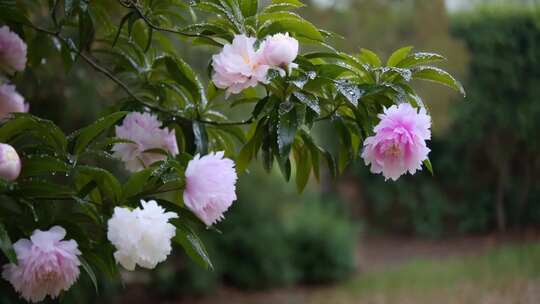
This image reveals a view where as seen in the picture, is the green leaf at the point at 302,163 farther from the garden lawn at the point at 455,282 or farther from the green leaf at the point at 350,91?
the garden lawn at the point at 455,282

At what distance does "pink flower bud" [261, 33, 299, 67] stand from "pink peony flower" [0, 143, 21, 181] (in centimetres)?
48

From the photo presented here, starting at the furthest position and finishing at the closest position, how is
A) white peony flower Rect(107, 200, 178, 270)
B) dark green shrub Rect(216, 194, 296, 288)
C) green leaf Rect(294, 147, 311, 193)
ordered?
dark green shrub Rect(216, 194, 296, 288), green leaf Rect(294, 147, 311, 193), white peony flower Rect(107, 200, 178, 270)

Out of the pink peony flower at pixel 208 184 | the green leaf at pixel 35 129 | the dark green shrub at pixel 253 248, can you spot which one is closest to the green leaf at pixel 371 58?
the pink peony flower at pixel 208 184

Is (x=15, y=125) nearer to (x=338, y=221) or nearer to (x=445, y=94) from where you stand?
(x=338, y=221)

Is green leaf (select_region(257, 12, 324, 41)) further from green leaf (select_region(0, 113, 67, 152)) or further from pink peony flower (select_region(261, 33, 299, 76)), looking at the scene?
green leaf (select_region(0, 113, 67, 152))

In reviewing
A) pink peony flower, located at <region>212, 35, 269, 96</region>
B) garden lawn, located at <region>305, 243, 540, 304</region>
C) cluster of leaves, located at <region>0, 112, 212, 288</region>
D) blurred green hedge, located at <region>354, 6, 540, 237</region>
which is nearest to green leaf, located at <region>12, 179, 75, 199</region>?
cluster of leaves, located at <region>0, 112, 212, 288</region>

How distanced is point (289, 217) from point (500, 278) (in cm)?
200

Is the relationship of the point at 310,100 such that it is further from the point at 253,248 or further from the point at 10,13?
the point at 253,248

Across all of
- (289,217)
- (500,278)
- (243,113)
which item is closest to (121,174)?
(243,113)

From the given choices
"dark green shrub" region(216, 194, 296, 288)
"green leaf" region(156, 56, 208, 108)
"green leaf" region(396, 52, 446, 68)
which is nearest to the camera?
"green leaf" region(396, 52, 446, 68)

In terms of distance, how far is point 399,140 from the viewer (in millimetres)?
1109

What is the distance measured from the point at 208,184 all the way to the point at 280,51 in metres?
0.28

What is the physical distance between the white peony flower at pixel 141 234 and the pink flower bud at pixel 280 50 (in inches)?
13.7

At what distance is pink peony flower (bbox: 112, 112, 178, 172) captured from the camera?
1459mm
